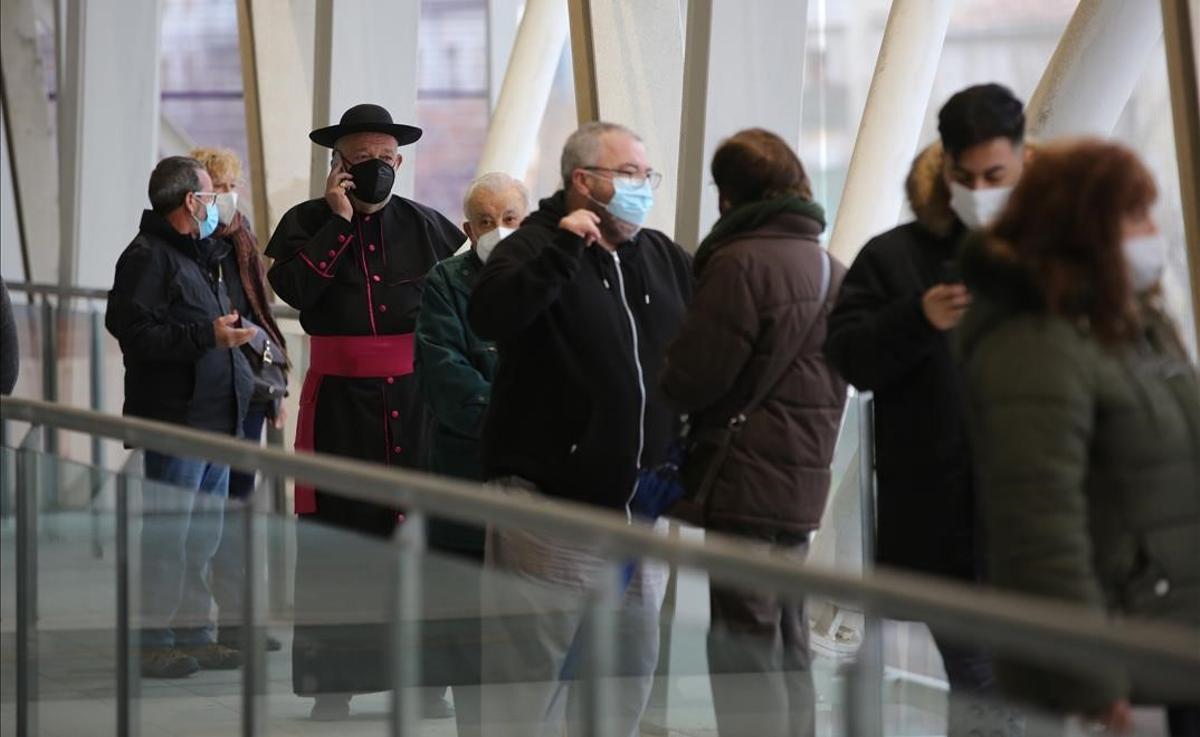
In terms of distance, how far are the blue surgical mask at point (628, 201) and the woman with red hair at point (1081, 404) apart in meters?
1.59

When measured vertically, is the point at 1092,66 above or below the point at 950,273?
above

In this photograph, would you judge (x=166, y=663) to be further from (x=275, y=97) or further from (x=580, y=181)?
(x=275, y=97)

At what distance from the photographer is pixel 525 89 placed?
34.5ft

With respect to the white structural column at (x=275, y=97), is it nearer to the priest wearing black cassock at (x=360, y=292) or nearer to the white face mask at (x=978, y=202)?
the priest wearing black cassock at (x=360, y=292)

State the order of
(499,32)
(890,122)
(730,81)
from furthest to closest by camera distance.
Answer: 1. (499,32)
2. (730,81)
3. (890,122)

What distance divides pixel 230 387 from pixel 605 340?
2.29 meters

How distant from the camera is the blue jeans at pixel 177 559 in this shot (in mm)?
4297

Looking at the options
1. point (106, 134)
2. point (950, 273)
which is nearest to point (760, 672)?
point (950, 273)

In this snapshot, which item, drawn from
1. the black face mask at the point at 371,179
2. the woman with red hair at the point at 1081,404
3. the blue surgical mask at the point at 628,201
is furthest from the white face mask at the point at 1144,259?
the black face mask at the point at 371,179

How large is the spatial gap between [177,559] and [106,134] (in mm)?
9000

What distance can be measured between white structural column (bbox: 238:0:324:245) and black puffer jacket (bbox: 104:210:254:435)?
4.28 meters

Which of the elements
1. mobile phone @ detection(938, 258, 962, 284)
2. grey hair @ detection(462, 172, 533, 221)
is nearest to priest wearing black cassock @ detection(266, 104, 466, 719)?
grey hair @ detection(462, 172, 533, 221)

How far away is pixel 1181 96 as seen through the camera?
5.06 metres

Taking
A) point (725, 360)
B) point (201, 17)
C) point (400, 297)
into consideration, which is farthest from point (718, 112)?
point (201, 17)
